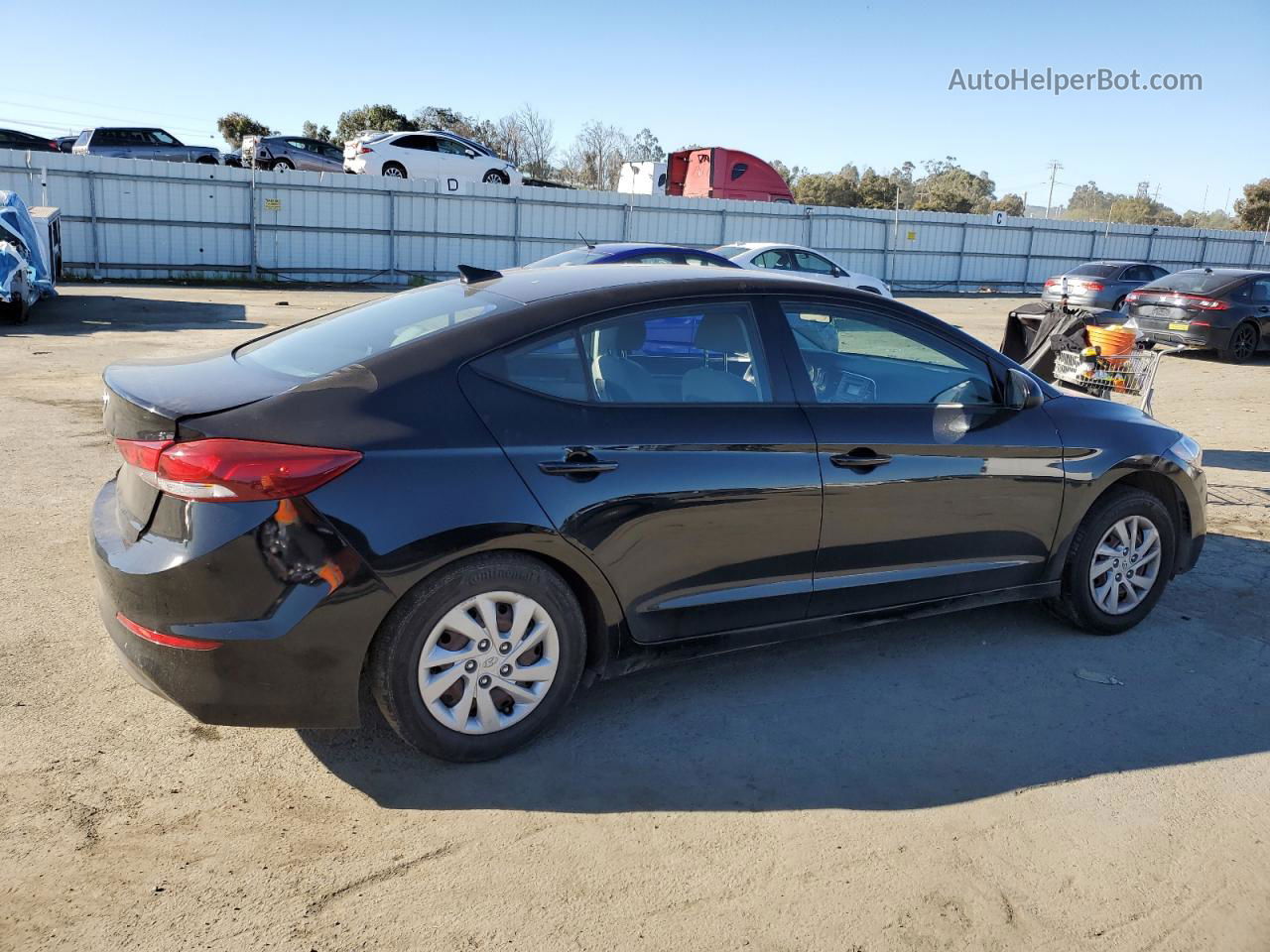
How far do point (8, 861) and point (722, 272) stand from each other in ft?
9.88

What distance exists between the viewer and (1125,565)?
4672 millimetres

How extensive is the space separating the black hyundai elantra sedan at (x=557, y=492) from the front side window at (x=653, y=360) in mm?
10

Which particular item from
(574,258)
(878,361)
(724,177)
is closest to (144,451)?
(878,361)

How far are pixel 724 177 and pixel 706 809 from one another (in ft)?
97.5

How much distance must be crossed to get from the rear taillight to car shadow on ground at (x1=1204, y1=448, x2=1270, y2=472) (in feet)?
25.5

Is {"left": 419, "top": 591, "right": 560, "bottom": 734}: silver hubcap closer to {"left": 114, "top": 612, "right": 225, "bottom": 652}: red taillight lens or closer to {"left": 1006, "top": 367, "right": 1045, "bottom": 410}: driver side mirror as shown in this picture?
{"left": 114, "top": 612, "right": 225, "bottom": 652}: red taillight lens

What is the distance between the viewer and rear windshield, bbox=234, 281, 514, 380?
3.44 m

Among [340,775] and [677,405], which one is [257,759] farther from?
[677,405]

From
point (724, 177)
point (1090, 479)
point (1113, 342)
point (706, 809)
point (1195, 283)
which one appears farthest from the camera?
point (724, 177)

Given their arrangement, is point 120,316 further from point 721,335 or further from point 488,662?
point 488,662

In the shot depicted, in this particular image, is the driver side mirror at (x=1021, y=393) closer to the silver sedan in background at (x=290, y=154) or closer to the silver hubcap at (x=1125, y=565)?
the silver hubcap at (x=1125, y=565)

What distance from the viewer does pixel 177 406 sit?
10.1ft

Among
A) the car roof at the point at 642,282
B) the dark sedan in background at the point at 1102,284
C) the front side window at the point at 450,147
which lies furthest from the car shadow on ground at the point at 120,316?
the dark sedan in background at the point at 1102,284

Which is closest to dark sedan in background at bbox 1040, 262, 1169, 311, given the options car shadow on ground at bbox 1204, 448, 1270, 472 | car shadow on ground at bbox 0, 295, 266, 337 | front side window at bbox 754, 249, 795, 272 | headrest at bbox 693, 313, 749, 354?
front side window at bbox 754, 249, 795, 272
